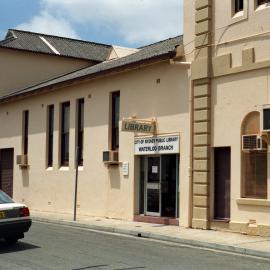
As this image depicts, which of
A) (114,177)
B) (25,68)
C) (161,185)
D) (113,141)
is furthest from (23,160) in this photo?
(161,185)

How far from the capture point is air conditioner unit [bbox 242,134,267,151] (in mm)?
14633

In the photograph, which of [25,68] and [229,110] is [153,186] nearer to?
[229,110]

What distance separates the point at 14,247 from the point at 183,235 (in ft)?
14.3

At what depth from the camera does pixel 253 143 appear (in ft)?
48.6

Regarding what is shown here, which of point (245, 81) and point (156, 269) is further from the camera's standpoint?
point (245, 81)

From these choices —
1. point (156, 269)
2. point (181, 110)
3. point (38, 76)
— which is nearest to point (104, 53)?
point (38, 76)

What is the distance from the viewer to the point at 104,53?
3619cm

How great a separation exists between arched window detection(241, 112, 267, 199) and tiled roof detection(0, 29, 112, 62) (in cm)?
1951

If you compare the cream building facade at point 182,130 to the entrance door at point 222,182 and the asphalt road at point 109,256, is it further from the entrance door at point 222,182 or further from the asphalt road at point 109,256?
the asphalt road at point 109,256

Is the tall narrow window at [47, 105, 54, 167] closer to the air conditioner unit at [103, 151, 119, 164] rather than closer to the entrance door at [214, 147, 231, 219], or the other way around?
the air conditioner unit at [103, 151, 119, 164]

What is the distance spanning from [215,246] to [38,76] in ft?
69.2

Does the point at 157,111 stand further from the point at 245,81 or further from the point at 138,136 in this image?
the point at 245,81

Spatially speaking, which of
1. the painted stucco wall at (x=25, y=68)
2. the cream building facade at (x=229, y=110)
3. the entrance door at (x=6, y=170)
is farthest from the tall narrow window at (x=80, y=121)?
the painted stucco wall at (x=25, y=68)

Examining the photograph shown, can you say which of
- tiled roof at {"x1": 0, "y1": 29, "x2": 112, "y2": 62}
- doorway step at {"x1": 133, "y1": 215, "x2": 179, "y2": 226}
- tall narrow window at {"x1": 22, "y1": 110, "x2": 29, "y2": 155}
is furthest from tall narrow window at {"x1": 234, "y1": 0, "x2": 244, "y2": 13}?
tiled roof at {"x1": 0, "y1": 29, "x2": 112, "y2": 62}
